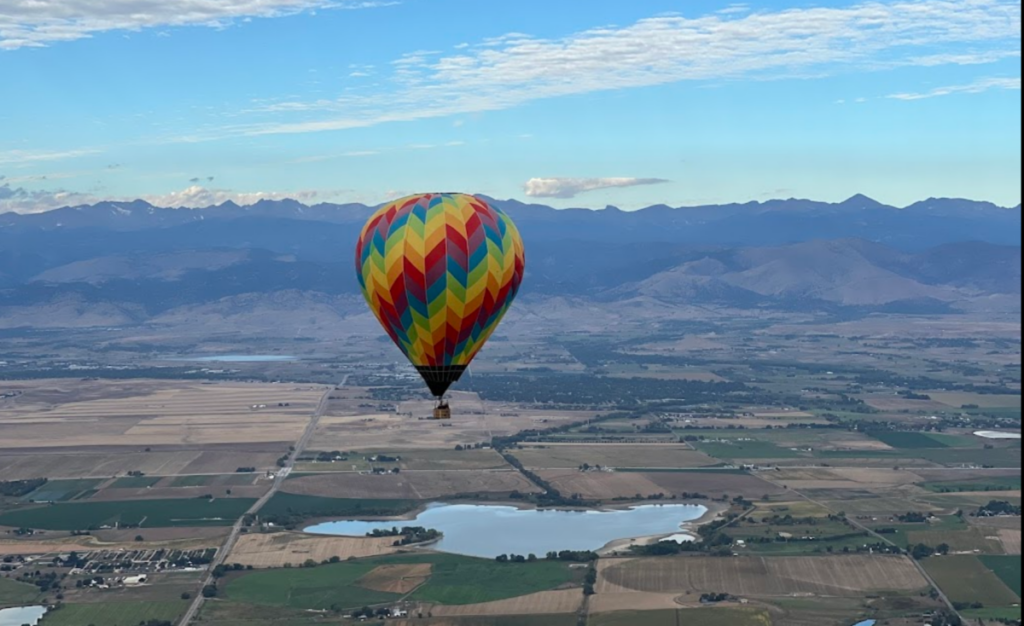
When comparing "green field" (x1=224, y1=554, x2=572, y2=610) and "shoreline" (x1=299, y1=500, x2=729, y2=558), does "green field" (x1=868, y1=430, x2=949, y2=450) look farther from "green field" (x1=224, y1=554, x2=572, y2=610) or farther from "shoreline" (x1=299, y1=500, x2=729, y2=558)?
"green field" (x1=224, y1=554, x2=572, y2=610)

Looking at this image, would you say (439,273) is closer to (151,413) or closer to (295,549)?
(295,549)

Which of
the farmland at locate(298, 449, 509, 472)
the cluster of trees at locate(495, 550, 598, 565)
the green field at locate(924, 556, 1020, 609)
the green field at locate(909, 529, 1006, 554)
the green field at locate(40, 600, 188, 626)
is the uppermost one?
the green field at locate(40, 600, 188, 626)

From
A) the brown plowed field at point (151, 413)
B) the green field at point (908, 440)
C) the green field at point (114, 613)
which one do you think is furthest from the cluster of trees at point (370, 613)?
the green field at point (908, 440)

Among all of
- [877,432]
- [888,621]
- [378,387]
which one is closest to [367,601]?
[888,621]

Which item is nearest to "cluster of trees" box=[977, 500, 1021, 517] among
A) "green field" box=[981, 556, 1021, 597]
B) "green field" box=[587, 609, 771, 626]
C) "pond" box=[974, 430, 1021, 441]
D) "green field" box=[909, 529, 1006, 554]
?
"green field" box=[909, 529, 1006, 554]

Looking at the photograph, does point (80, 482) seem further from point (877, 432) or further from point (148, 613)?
point (877, 432)

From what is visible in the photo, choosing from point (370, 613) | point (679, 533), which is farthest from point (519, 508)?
point (370, 613)
